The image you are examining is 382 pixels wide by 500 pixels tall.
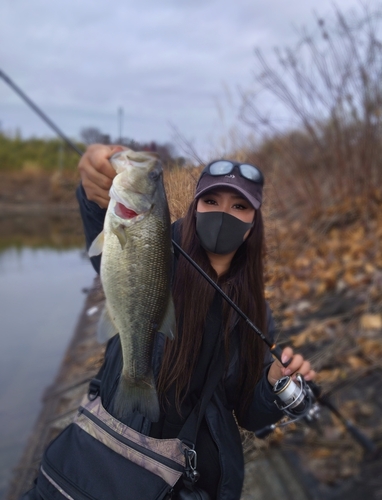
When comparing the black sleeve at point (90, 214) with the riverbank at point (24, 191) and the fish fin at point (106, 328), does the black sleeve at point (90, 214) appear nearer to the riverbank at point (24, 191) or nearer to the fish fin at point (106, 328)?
the fish fin at point (106, 328)

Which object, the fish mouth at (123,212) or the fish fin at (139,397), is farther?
the fish fin at (139,397)

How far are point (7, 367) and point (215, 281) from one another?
8900 mm

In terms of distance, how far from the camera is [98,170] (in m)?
1.63

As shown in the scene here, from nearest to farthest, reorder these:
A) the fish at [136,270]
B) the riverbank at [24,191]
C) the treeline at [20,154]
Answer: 1. the fish at [136,270]
2. the treeline at [20,154]
3. the riverbank at [24,191]

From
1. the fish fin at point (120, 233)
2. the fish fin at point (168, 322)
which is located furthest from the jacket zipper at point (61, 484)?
the fish fin at point (120, 233)

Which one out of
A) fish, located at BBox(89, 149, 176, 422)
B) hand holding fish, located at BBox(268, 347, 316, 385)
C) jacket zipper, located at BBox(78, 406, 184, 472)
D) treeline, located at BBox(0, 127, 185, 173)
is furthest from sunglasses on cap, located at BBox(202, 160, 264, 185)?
treeline, located at BBox(0, 127, 185, 173)

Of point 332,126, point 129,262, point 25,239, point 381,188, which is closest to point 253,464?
point 129,262

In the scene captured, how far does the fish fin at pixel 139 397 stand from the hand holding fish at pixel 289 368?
59cm

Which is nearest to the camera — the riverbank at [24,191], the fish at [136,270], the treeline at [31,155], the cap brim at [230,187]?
the fish at [136,270]

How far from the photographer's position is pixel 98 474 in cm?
177

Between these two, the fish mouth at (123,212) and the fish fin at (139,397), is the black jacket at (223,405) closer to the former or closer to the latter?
the fish fin at (139,397)

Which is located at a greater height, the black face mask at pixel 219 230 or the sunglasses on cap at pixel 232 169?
the sunglasses on cap at pixel 232 169

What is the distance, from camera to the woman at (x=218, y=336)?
1930mm

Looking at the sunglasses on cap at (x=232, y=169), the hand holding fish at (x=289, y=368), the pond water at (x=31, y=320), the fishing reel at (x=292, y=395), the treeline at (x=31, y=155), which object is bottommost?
the pond water at (x=31, y=320)
